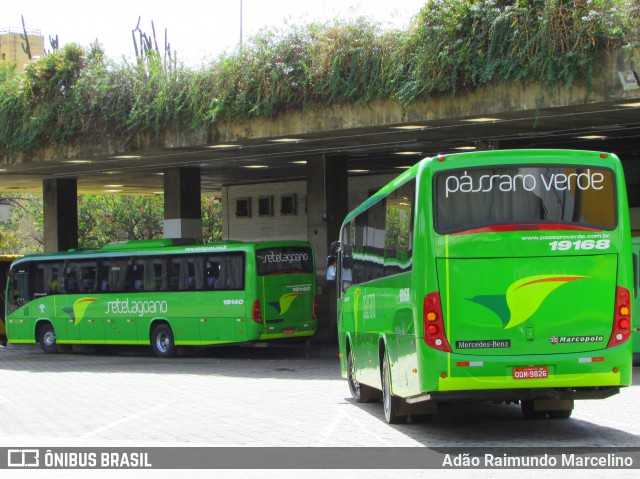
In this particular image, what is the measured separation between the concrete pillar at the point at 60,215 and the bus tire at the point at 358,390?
21.6 metres

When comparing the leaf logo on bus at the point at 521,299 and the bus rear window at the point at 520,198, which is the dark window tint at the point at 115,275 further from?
the leaf logo on bus at the point at 521,299

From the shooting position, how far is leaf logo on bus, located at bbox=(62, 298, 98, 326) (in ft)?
102

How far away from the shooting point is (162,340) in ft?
96.3

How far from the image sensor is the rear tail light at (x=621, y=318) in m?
10.9

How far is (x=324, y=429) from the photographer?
12.6 meters

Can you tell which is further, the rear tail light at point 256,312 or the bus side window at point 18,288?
the bus side window at point 18,288

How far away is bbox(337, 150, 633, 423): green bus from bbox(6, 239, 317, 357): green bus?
636 inches

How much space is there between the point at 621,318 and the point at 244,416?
18.4ft

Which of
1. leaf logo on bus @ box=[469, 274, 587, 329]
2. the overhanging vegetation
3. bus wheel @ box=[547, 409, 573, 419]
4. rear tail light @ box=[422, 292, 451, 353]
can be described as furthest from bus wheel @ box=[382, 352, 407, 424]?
the overhanging vegetation

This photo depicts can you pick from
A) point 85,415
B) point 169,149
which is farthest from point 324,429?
point 169,149

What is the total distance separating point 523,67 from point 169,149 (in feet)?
35.2

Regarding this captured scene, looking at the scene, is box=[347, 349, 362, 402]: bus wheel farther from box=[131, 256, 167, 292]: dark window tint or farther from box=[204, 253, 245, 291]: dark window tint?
box=[131, 256, 167, 292]: dark window tint

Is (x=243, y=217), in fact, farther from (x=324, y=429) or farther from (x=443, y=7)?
(x=324, y=429)

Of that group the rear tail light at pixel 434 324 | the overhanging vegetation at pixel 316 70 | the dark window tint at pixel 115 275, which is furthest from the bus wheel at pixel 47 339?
the rear tail light at pixel 434 324
